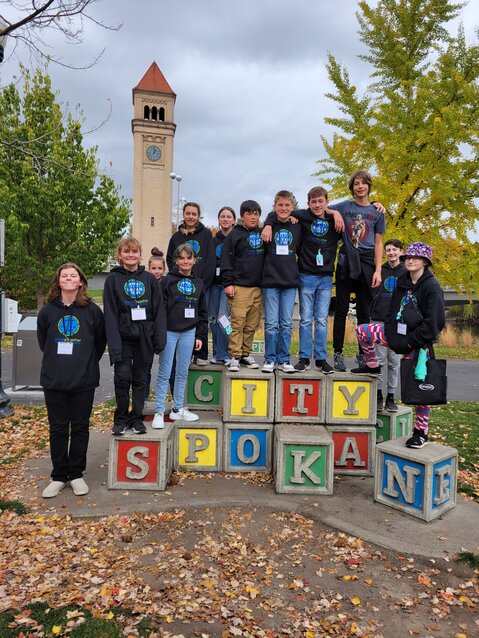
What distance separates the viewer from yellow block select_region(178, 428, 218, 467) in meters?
5.13

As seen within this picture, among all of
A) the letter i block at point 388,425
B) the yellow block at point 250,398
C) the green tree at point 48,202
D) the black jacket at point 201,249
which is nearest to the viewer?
the yellow block at point 250,398

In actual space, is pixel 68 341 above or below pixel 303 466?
above

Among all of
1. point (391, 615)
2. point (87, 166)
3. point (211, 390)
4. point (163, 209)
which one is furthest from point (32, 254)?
point (163, 209)

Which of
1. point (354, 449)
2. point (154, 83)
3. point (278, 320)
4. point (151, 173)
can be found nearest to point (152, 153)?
point (151, 173)

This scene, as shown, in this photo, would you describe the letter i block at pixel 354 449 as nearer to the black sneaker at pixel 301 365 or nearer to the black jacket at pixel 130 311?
the black sneaker at pixel 301 365

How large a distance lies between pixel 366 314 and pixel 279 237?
1.49 m

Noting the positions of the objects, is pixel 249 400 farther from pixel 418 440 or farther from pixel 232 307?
pixel 418 440

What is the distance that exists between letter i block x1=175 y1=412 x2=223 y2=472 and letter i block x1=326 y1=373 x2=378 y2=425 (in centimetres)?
127

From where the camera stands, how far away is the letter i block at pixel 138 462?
462 cm

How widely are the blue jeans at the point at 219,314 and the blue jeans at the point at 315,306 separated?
118 centimetres

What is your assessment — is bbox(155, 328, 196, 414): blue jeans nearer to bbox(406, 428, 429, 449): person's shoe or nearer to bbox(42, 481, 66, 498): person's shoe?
bbox(42, 481, 66, 498): person's shoe

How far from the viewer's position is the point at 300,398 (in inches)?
201

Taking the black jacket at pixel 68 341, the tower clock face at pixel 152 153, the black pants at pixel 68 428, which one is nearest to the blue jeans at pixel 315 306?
the black jacket at pixel 68 341

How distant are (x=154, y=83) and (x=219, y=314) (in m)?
52.2
